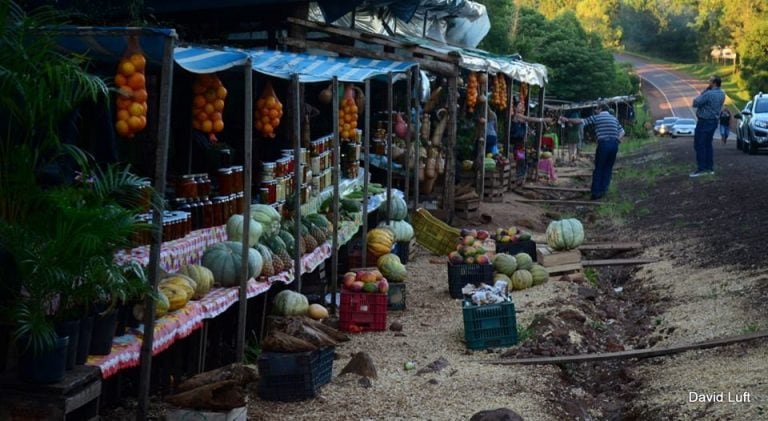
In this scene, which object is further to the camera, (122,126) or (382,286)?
(382,286)

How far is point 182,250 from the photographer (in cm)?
854

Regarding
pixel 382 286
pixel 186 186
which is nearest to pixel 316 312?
pixel 382 286

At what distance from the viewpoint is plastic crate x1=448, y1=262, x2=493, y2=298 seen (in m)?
12.2

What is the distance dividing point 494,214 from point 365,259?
281 inches

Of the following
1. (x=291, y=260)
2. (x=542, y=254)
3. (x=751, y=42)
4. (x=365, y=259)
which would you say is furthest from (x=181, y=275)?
(x=751, y=42)

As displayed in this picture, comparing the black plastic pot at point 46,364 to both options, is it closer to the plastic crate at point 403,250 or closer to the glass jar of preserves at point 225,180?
the glass jar of preserves at point 225,180

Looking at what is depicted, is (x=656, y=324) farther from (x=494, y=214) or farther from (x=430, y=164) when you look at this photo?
(x=494, y=214)

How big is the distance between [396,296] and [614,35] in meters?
103

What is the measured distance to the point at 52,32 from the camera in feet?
19.5

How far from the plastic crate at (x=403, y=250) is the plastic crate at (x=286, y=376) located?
6.33 metres

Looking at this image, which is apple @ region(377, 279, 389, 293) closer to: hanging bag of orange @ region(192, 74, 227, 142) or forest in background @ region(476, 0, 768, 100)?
hanging bag of orange @ region(192, 74, 227, 142)

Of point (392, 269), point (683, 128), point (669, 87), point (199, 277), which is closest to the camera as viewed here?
point (199, 277)

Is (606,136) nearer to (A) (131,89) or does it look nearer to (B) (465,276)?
(B) (465,276)

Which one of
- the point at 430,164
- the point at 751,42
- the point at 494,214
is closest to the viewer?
the point at 430,164
